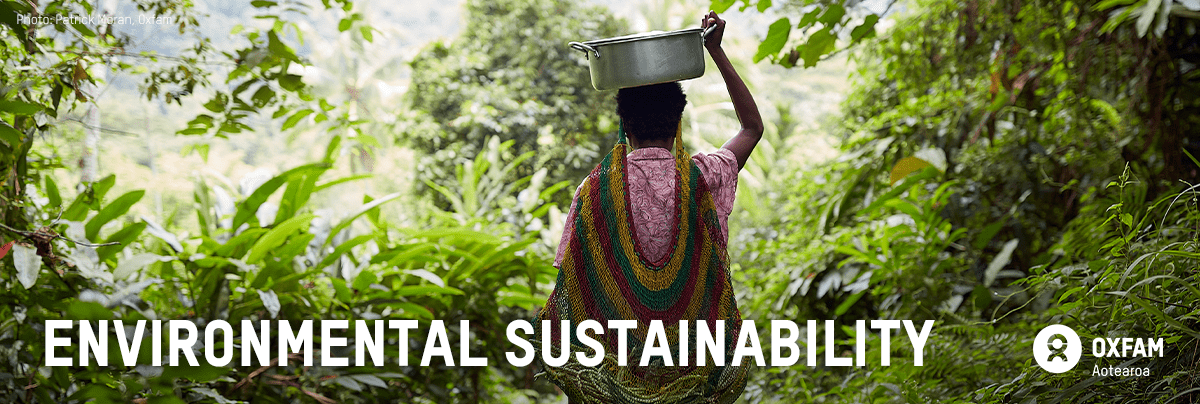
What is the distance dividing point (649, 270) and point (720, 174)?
256mm

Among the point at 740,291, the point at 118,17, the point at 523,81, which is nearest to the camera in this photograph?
the point at 118,17

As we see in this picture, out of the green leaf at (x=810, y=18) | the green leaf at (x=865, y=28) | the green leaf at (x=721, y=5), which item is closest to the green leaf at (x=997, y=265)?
the green leaf at (x=865, y=28)

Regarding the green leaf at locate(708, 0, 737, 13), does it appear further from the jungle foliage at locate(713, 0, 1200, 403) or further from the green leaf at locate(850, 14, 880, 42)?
the green leaf at locate(850, 14, 880, 42)

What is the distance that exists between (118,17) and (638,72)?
1688 mm

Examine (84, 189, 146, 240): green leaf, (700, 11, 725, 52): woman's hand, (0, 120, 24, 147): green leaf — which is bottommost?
(84, 189, 146, 240): green leaf

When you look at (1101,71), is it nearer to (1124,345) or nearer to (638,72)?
(1124,345)

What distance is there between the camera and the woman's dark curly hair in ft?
5.46

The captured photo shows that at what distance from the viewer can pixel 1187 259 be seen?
64.4 inches

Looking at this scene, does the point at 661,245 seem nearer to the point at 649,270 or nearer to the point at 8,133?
the point at 649,270

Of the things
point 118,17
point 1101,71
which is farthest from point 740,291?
point 118,17

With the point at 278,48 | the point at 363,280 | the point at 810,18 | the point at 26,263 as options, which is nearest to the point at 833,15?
the point at 810,18

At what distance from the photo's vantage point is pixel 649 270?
1608mm

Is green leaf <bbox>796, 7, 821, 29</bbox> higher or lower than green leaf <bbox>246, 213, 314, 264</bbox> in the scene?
higher

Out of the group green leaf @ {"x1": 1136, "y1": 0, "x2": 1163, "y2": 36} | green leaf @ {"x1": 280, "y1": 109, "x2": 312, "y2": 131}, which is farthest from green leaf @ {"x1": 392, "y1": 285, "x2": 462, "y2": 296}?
green leaf @ {"x1": 1136, "y1": 0, "x2": 1163, "y2": 36}
